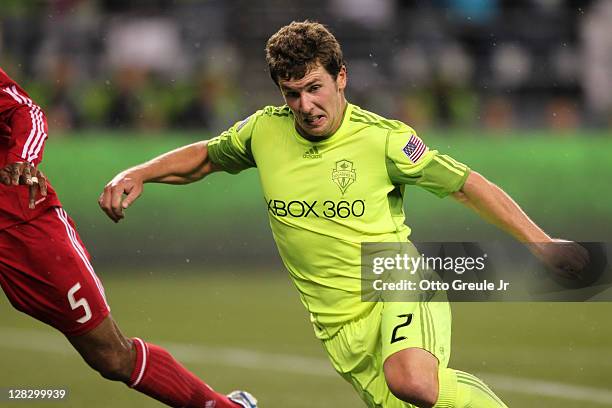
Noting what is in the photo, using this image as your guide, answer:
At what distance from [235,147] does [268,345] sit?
12.2 ft

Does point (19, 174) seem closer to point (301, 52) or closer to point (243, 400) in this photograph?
point (301, 52)

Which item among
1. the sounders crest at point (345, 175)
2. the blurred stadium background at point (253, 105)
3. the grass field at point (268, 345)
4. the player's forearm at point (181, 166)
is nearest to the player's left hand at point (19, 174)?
the player's forearm at point (181, 166)

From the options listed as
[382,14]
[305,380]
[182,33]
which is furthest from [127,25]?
[305,380]

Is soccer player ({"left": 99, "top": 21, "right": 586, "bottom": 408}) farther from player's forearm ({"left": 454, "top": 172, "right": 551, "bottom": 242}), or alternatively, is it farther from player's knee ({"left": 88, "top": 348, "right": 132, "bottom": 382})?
player's knee ({"left": 88, "top": 348, "right": 132, "bottom": 382})

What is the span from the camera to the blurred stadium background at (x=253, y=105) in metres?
12.7

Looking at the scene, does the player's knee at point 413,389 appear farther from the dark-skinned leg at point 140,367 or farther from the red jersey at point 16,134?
the red jersey at point 16,134

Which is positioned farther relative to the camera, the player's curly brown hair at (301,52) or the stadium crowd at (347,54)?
the stadium crowd at (347,54)

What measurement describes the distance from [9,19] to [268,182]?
30.4 ft

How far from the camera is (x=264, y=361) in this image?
830cm

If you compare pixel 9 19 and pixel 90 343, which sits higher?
pixel 9 19

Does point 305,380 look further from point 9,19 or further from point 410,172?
point 9,19

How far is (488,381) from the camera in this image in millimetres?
7508

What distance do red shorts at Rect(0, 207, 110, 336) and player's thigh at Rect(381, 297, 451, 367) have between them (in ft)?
4.58

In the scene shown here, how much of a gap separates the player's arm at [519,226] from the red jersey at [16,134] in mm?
1871
